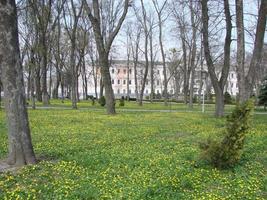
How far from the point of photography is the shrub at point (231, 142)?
24.7 ft

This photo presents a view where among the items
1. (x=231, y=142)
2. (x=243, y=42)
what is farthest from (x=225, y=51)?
(x=231, y=142)

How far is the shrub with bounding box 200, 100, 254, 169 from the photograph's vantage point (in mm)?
7520

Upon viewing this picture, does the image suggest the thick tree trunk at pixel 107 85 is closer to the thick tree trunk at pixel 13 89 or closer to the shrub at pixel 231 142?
the thick tree trunk at pixel 13 89

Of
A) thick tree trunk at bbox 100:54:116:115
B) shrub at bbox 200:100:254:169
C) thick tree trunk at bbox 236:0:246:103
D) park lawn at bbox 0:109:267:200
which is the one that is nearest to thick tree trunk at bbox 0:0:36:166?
park lawn at bbox 0:109:267:200

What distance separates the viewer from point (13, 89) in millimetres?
7641

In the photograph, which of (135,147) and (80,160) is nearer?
(80,160)

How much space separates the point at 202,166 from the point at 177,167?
669 mm

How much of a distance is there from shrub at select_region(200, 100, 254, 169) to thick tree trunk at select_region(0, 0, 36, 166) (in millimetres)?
3817

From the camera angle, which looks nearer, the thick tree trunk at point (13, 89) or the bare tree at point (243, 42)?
the thick tree trunk at point (13, 89)

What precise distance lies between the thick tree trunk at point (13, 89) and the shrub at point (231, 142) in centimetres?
382

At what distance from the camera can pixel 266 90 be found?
33812 mm

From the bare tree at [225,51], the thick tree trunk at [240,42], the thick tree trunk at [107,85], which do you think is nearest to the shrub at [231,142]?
the thick tree trunk at [240,42]

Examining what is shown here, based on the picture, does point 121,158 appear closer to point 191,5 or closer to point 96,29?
point 96,29

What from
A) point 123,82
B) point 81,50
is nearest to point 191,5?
point 81,50
